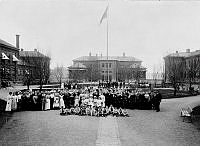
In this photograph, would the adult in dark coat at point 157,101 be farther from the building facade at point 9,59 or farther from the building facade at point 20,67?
the building facade at point 9,59

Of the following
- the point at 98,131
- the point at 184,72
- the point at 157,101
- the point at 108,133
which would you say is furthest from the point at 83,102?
the point at 184,72

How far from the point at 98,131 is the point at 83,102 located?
6744 millimetres

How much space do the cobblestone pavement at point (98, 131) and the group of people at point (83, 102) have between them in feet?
5.18

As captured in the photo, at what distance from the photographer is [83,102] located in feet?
64.9

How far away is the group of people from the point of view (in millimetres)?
18947

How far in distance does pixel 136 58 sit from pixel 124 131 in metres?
93.3

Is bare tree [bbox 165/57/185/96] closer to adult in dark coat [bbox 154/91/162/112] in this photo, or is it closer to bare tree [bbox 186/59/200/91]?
bare tree [bbox 186/59/200/91]

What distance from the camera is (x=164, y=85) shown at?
50.3 metres

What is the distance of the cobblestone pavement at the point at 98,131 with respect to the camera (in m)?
11.2

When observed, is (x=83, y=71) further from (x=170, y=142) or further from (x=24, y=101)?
(x=170, y=142)

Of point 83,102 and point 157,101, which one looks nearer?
point 83,102

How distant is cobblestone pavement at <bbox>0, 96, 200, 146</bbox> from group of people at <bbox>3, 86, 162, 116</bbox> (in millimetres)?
1578

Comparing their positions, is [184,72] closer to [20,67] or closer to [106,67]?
[20,67]

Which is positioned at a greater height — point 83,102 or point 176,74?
point 176,74
